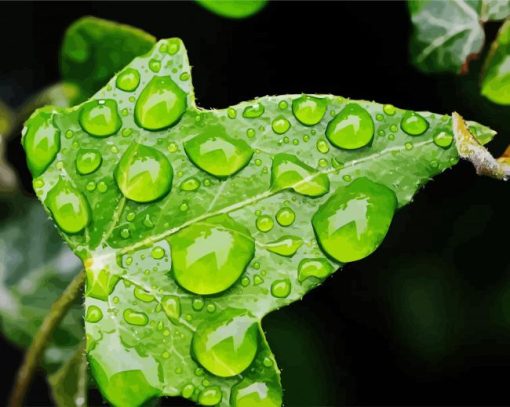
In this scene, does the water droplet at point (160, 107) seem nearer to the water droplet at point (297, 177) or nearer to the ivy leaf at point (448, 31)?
the water droplet at point (297, 177)

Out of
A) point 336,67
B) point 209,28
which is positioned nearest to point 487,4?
point 336,67

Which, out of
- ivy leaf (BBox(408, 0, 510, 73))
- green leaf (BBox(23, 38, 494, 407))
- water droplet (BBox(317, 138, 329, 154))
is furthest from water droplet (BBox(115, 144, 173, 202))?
ivy leaf (BBox(408, 0, 510, 73))

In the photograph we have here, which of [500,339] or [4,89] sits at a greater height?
[4,89]

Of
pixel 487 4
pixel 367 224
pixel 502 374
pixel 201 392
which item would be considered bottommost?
pixel 502 374

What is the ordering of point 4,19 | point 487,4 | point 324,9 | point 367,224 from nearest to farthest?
point 367,224 → point 487,4 → point 324,9 → point 4,19

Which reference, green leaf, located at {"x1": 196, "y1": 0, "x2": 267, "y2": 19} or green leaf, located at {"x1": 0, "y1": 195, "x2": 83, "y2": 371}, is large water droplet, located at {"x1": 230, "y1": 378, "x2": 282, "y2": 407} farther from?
green leaf, located at {"x1": 0, "y1": 195, "x2": 83, "y2": 371}

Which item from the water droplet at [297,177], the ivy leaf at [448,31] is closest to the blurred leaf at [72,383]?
the water droplet at [297,177]

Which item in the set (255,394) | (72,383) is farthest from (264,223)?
(72,383)

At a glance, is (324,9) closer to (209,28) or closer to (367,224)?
(209,28)
